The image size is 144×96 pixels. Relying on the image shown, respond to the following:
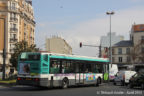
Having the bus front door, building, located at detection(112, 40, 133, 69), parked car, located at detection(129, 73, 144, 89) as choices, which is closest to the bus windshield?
the bus front door

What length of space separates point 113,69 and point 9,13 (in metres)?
39.5

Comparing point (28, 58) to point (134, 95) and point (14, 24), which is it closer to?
point (134, 95)

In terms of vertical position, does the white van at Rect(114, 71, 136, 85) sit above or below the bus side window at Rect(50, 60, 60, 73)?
below

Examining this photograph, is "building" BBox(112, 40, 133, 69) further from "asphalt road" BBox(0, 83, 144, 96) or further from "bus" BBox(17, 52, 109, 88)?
"asphalt road" BBox(0, 83, 144, 96)

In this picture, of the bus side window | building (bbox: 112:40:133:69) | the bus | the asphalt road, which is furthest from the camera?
building (bbox: 112:40:133:69)

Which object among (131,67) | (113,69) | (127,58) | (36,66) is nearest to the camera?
(36,66)

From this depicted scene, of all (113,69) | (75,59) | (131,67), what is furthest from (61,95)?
(131,67)

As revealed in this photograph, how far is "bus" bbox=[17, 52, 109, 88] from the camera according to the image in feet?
65.6

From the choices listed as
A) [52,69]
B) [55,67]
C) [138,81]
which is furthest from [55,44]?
[52,69]

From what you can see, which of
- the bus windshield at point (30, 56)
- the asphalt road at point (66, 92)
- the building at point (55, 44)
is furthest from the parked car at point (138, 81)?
the building at point (55, 44)

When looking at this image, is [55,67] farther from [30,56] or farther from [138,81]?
[138,81]

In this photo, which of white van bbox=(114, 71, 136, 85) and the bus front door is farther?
white van bbox=(114, 71, 136, 85)

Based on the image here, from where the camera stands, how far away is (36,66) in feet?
66.0

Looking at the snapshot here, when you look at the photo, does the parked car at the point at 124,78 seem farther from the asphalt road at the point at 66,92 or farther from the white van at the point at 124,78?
the asphalt road at the point at 66,92
